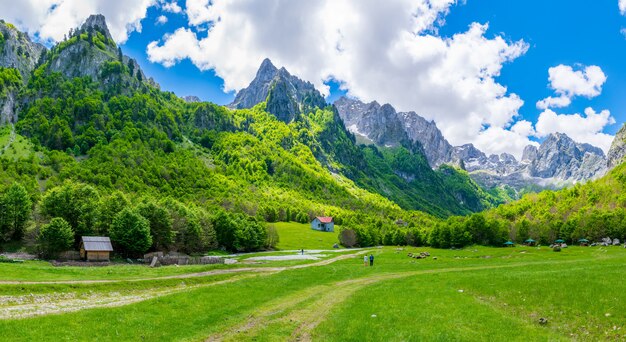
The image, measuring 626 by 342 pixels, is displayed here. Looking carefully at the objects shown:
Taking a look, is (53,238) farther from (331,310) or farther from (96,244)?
(331,310)

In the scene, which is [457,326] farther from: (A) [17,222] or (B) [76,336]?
(A) [17,222]

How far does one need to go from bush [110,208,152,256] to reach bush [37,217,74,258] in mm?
10234

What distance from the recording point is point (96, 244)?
268ft

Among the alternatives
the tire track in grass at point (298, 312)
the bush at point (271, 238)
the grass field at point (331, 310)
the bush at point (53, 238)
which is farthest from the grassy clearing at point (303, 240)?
the grass field at point (331, 310)

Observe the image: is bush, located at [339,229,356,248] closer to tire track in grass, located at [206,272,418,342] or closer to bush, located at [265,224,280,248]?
bush, located at [265,224,280,248]

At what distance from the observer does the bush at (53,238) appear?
79812 millimetres

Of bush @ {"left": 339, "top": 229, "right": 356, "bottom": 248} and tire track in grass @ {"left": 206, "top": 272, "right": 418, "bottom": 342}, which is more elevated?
bush @ {"left": 339, "top": 229, "right": 356, "bottom": 248}

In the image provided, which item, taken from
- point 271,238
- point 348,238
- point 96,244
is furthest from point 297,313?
point 348,238

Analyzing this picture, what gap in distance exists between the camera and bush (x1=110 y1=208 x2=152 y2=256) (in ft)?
292

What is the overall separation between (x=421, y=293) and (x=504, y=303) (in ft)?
27.3

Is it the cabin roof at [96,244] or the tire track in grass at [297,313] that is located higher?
the cabin roof at [96,244]

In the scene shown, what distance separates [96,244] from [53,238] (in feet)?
26.8

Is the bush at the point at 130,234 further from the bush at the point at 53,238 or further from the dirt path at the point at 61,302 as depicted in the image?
the dirt path at the point at 61,302

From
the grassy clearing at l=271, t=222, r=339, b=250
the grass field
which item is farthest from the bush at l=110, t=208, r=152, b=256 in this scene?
the grassy clearing at l=271, t=222, r=339, b=250
